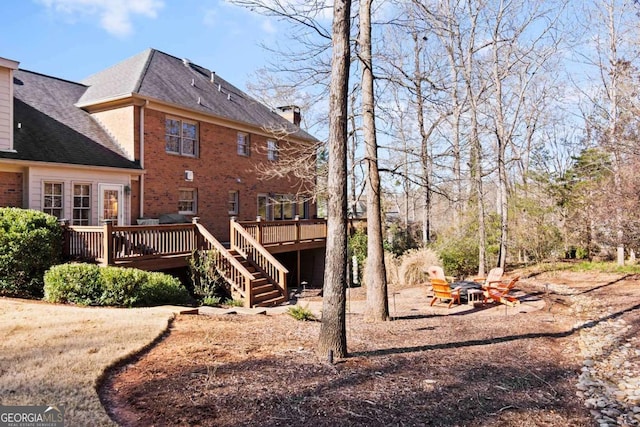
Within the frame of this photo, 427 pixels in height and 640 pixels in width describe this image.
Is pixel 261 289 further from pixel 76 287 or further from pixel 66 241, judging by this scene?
pixel 66 241

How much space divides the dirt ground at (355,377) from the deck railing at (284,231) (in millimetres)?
6802

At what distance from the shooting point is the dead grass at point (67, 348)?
398 cm

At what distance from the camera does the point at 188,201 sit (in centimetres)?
1692

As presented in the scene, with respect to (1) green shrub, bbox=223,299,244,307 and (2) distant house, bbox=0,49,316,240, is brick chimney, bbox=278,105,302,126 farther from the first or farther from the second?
(1) green shrub, bbox=223,299,244,307

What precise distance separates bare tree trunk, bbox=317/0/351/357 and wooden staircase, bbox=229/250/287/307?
6.72m

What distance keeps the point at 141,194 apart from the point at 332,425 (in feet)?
42.8

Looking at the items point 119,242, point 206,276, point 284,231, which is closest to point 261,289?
point 206,276

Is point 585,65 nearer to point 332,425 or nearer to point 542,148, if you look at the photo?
point 542,148

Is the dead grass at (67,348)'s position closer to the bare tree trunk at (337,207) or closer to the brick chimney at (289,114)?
the bare tree trunk at (337,207)

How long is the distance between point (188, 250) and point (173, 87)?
24.4 ft

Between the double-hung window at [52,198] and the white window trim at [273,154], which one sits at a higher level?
the white window trim at [273,154]

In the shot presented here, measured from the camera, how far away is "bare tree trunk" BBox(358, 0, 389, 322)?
349 inches

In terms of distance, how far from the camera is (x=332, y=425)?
3.67 metres

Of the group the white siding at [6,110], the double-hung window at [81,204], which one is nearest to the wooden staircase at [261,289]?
the double-hung window at [81,204]
